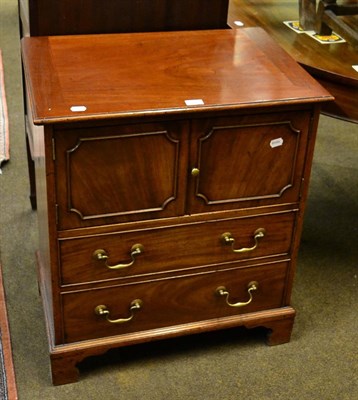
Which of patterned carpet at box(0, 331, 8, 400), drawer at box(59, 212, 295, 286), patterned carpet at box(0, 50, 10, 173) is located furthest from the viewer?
patterned carpet at box(0, 50, 10, 173)

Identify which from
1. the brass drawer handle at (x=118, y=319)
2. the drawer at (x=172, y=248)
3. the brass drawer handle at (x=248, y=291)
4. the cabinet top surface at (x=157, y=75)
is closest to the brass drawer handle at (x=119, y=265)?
the drawer at (x=172, y=248)

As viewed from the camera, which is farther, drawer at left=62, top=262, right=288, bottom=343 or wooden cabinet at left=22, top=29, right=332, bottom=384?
drawer at left=62, top=262, right=288, bottom=343

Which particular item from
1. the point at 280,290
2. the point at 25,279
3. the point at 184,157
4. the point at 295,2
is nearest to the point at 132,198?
the point at 184,157

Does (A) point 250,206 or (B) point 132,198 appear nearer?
(B) point 132,198

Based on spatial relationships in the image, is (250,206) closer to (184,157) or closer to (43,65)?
(184,157)

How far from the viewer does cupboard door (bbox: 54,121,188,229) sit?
5.02ft

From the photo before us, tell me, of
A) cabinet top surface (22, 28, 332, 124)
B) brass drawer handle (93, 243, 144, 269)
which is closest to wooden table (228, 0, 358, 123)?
cabinet top surface (22, 28, 332, 124)

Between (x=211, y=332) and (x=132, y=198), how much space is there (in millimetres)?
602

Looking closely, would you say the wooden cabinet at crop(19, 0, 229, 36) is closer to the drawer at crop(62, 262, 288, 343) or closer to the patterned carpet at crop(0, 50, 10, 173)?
the drawer at crop(62, 262, 288, 343)

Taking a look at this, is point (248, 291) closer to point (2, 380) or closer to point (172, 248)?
point (172, 248)

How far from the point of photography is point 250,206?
5.74ft

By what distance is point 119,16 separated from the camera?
1.85 meters

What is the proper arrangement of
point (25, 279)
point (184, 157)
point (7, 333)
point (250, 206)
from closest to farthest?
point (184, 157), point (250, 206), point (7, 333), point (25, 279)

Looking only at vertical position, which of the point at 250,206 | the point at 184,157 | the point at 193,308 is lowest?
the point at 193,308
